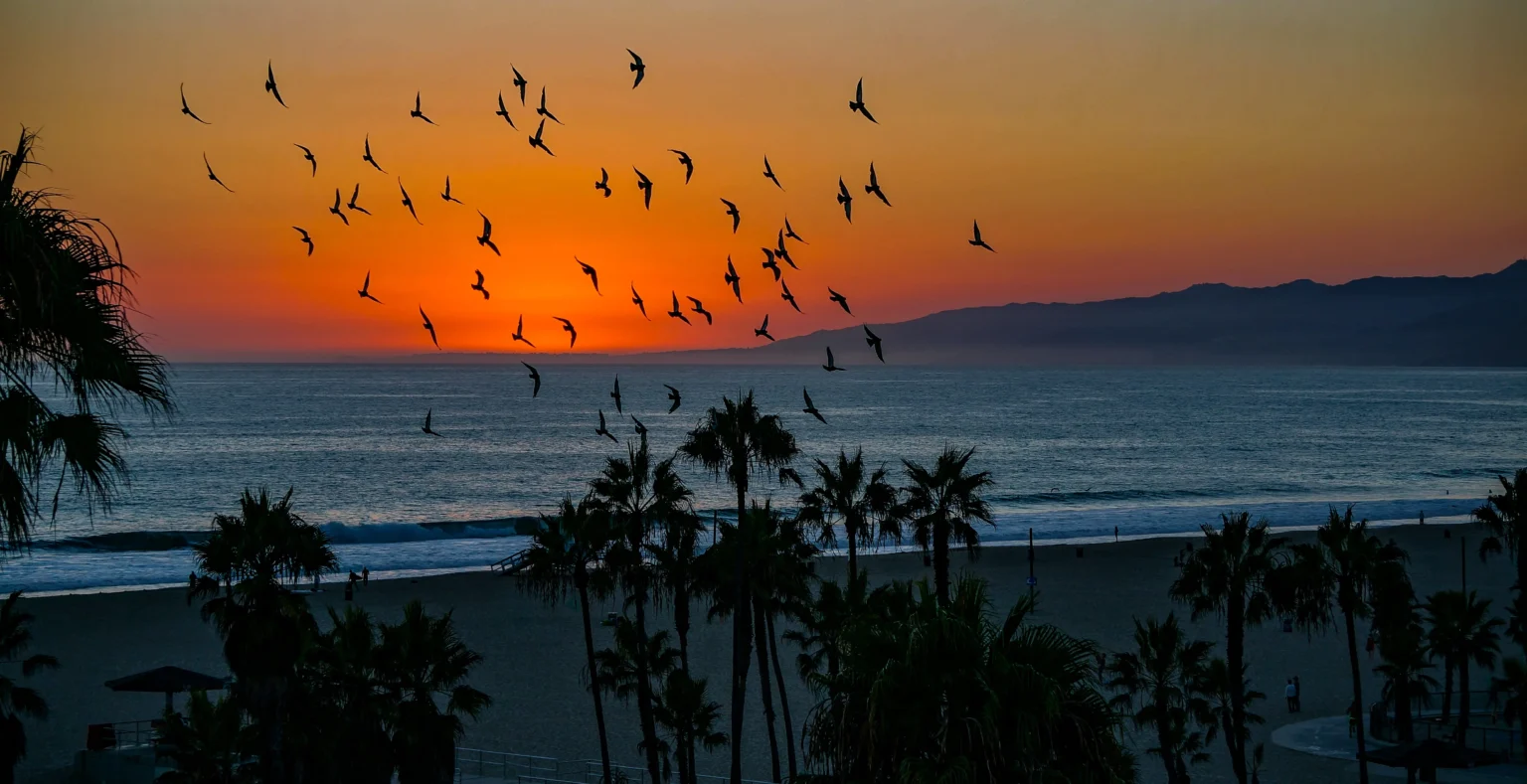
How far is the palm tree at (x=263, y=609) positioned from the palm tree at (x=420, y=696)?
200cm

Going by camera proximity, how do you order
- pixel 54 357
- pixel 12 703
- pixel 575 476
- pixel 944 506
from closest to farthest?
1. pixel 54 357
2. pixel 12 703
3. pixel 944 506
4. pixel 575 476

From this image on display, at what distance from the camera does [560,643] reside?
4391 centimetres

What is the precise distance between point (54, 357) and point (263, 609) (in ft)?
43.3

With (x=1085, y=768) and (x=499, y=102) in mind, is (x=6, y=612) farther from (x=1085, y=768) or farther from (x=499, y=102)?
(x=1085, y=768)

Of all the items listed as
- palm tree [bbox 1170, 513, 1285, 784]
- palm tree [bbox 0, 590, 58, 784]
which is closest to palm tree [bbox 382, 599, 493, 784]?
palm tree [bbox 0, 590, 58, 784]

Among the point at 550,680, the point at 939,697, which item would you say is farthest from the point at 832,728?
the point at 550,680

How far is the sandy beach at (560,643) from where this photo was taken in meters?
32.5

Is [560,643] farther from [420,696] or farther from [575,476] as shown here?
[575,476]

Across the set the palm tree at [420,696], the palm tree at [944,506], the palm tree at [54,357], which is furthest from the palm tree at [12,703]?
the palm tree at [944,506]

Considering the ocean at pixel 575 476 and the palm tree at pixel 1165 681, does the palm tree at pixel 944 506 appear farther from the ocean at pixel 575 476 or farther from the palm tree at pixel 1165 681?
the ocean at pixel 575 476

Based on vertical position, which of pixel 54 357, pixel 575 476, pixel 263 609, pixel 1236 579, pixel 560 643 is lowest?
pixel 560 643

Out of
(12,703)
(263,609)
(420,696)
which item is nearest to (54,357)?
(263,609)

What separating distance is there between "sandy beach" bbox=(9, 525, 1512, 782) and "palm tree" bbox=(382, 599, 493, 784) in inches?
350

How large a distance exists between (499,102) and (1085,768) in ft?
53.3
